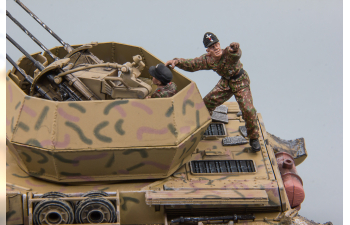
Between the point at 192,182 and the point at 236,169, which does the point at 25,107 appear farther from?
the point at 236,169

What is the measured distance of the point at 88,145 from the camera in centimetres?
880

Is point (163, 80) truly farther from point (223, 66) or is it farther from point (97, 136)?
point (97, 136)

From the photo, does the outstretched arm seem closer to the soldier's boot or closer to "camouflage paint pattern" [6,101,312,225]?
"camouflage paint pattern" [6,101,312,225]

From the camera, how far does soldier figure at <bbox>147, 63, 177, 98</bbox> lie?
9.38 m

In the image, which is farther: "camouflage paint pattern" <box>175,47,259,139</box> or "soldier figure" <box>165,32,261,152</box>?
"camouflage paint pattern" <box>175,47,259,139</box>

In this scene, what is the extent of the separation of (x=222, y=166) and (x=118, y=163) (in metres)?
1.64

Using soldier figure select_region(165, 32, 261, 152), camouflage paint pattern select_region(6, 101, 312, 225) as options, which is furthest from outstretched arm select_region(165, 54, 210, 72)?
camouflage paint pattern select_region(6, 101, 312, 225)

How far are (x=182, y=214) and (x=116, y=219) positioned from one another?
100 centimetres

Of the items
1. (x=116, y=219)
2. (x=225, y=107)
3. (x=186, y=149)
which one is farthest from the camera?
(x=225, y=107)

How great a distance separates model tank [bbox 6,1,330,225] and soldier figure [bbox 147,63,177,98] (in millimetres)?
299

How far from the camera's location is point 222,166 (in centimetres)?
956

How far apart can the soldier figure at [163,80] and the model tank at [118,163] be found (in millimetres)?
299

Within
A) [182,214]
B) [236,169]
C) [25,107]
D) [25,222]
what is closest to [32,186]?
[25,222]

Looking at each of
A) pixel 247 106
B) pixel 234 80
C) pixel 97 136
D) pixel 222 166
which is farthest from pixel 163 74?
pixel 222 166
